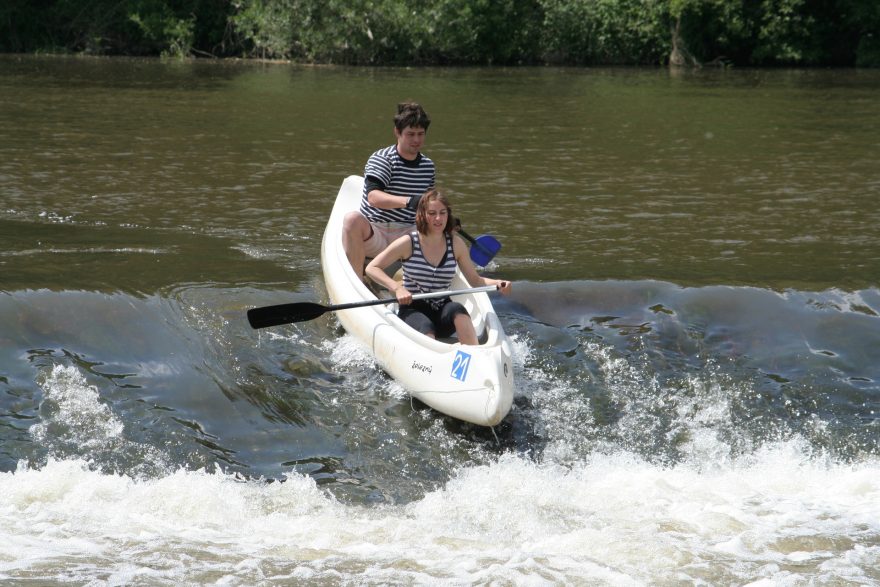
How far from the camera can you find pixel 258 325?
22.5ft

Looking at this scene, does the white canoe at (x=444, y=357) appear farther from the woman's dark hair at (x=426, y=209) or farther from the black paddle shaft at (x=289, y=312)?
the woman's dark hair at (x=426, y=209)

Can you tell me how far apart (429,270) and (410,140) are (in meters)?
1.12

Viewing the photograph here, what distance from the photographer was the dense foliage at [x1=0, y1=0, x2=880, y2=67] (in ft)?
98.5

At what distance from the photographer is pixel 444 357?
6.17 metres

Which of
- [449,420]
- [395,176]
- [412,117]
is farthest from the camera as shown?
[395,176]

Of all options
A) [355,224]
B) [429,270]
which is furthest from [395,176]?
[429,270]

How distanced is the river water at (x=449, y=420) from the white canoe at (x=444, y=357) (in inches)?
7.2

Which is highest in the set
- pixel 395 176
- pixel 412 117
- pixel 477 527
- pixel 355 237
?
pixel 412 117

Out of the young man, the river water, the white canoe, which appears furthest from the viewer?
the young man

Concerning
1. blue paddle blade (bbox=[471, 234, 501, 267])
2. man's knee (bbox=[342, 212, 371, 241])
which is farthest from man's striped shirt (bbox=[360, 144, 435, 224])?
blue paddle blade (bbox=[471, 234, 501, 267])

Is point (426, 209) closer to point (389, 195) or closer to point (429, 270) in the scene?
point (429, 270)

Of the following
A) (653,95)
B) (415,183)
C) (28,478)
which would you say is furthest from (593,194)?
(653,95)

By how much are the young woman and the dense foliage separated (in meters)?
23.9

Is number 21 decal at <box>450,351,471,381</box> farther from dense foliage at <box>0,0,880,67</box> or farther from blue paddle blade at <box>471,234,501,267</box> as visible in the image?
dense foliage at <box>0,0,880,67</box>
